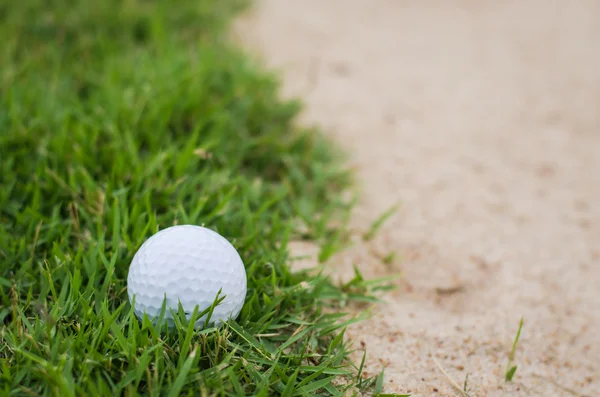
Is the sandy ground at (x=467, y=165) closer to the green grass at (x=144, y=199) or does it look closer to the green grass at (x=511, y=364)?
the green grass at (x=511, y=364)

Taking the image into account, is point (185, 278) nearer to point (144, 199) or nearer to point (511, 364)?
point (144, 199)

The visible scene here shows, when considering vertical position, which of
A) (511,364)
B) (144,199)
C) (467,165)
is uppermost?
(467,165)

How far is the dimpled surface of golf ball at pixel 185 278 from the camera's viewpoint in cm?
158

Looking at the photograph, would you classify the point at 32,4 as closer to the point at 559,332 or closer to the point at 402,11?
the point at 402,11

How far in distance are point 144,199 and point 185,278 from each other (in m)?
A: 0.56

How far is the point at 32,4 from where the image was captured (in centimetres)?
332

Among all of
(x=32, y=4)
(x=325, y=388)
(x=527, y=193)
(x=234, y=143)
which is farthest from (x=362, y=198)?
(x=32, y=4)

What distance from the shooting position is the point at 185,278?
1.59 m

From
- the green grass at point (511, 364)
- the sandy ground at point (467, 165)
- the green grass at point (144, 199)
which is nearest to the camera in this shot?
the green grass at point (144, 199)

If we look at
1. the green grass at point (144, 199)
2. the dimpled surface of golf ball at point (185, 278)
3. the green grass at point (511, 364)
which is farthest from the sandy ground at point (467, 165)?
the dimpled surface of golf ball at point (185, 278)

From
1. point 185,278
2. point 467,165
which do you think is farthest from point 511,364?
point 467,165

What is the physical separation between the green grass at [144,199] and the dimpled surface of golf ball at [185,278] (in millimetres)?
58

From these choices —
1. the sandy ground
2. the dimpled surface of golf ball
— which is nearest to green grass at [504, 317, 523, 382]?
the sandy ground

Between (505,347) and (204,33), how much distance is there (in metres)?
2.55
